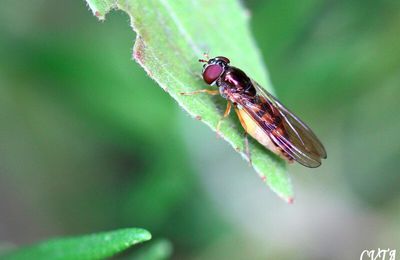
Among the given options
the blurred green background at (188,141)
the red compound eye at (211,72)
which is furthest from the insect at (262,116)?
the blurred green background at (188,141)

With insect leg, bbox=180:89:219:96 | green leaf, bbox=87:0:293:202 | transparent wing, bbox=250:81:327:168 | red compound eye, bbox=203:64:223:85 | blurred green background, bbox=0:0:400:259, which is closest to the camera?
green leaf, bbox=87:0:293:202

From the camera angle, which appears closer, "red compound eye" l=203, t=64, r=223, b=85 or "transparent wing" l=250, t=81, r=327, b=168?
"red compound eye" l=203, t=64, r=223, b=85

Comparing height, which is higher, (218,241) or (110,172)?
(110,172)

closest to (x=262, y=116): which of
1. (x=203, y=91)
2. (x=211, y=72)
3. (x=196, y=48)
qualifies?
(x=211, y=72)

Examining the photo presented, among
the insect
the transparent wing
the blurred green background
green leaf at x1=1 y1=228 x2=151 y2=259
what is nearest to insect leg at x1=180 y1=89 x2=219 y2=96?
the insect

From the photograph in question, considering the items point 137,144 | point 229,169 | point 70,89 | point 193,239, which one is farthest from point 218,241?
point 70,89

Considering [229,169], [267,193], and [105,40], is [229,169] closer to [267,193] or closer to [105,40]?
[267,193]

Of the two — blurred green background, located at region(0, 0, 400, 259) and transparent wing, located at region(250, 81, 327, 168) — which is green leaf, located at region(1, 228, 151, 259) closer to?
transparent wing, located at region(250, 81, 327, 168)
